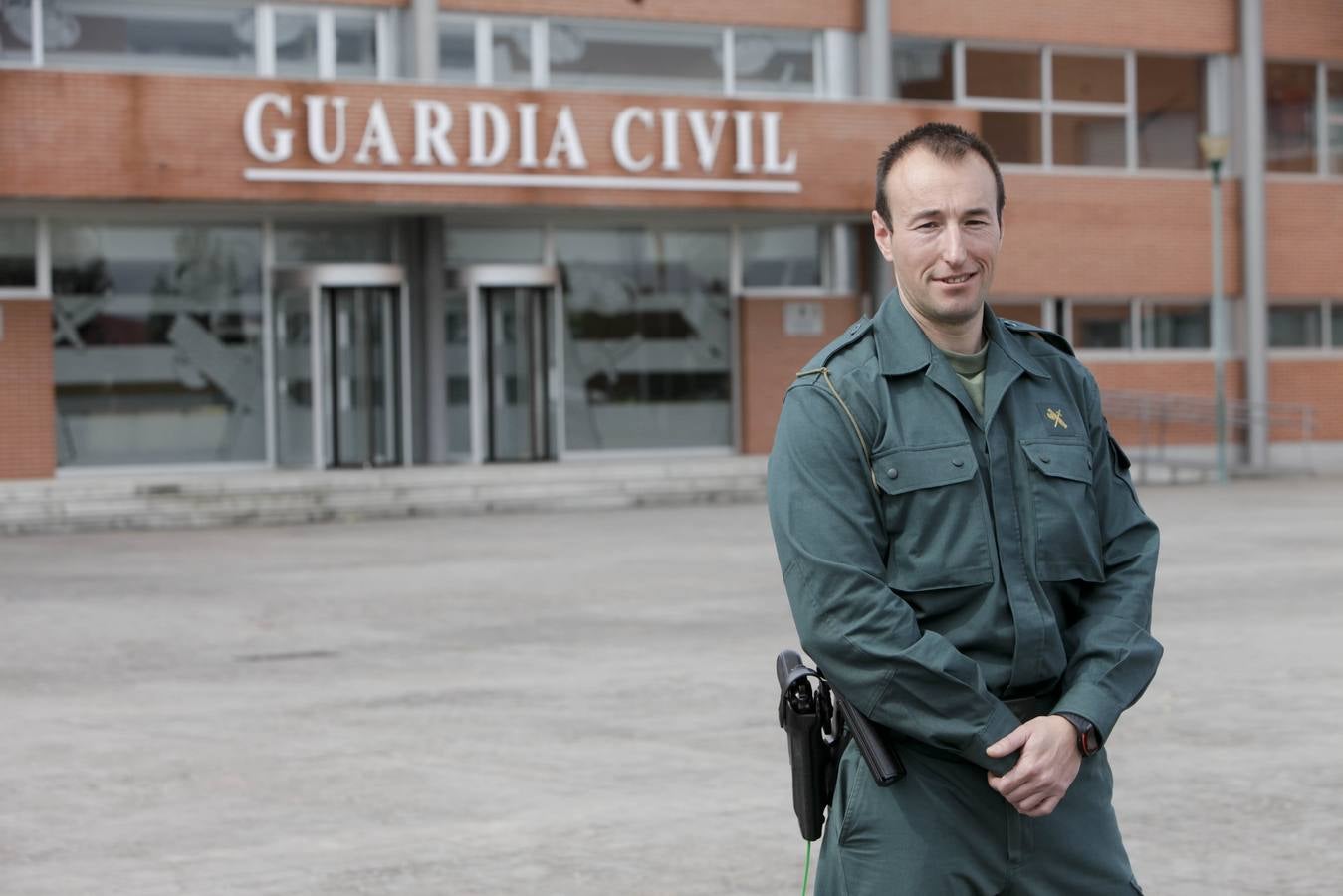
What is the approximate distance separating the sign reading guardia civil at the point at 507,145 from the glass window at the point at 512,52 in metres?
2.22

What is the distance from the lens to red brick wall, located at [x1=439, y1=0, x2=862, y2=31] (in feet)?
86.9

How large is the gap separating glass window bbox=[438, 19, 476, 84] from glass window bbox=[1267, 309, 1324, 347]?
1331 centimetres

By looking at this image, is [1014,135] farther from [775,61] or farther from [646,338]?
[646,338]

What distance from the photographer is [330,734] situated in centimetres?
841

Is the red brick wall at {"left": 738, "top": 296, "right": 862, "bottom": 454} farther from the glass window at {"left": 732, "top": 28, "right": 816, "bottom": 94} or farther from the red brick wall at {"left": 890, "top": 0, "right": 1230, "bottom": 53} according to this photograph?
the red brick wall at {"left": 890, "top": 0, "right": 1230, "bottom": 53}

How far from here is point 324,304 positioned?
2550 cm

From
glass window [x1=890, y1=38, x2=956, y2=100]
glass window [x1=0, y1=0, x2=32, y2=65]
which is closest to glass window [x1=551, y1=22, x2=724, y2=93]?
glass window [x1=890, y1=38, x2=956, y2=100]

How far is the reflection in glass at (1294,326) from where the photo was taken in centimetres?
3155

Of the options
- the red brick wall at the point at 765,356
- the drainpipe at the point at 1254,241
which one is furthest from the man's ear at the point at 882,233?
the drainpipe at the point at 1254,241

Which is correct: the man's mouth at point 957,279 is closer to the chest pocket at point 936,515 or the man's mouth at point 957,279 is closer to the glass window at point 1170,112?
the chest pocket at point 936,515

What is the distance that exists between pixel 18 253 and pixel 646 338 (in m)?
8.41

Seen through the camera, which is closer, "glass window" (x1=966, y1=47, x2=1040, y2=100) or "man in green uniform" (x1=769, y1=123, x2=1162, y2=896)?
"man in green uniform" (x1=769, y1=123, x2=1162, y2=896)

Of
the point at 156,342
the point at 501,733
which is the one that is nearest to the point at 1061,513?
the point at 501,733

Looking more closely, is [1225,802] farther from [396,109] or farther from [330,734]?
[396,109]
